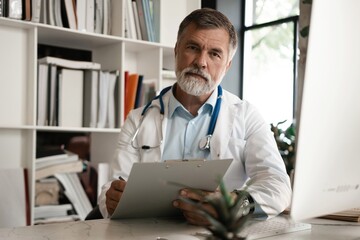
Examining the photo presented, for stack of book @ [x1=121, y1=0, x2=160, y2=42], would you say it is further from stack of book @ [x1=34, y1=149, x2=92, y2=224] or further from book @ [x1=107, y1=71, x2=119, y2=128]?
stack of book @ [x1=34, y1=149, x2=92, y2=224]

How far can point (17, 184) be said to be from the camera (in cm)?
249

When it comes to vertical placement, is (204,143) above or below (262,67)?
below

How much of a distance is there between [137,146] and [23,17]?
3.58 feet

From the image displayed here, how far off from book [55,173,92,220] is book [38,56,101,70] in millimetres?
626

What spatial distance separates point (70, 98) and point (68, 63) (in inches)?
7.9

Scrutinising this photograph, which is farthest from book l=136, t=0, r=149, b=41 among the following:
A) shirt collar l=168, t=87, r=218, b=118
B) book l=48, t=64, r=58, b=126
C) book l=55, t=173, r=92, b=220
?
shirt collar l=168, t=87, r=218, b=118

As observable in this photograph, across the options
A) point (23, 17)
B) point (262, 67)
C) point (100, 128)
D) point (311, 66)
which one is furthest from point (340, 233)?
point (262, 67)

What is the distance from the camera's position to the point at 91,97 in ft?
8.95

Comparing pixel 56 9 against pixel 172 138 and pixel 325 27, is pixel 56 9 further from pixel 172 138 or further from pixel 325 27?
pixel 325 27

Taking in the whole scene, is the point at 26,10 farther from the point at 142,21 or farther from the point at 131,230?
the point at 131,230

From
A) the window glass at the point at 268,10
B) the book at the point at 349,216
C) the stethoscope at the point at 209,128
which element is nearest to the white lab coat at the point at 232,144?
the stethoscope at the point at 209,128

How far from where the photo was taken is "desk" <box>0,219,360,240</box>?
1164 millimetres

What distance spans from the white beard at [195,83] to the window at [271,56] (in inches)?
50.0

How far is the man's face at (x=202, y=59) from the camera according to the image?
6.29ft
